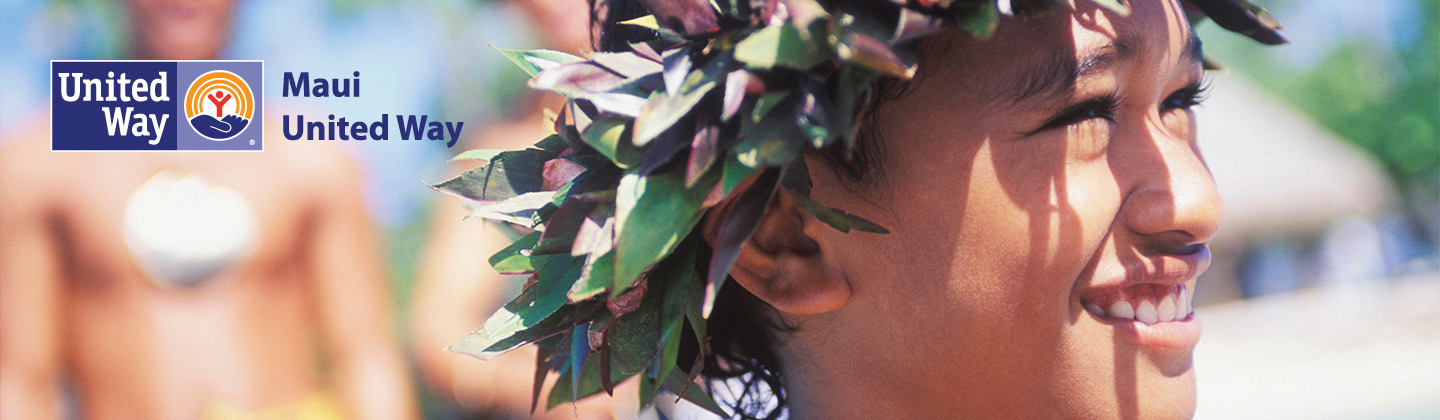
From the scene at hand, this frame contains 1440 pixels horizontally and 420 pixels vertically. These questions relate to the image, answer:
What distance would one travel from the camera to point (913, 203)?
122 centimetres

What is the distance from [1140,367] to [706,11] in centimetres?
69

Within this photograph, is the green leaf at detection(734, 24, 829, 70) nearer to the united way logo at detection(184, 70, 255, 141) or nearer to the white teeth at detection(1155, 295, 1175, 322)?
the white teeth at detection(1155, 295, 1175, 322)

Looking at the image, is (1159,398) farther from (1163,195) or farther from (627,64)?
(627,64)

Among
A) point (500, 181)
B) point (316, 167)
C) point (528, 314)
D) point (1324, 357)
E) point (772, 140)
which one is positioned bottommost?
point (1324, 357)

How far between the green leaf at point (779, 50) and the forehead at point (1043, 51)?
26cm

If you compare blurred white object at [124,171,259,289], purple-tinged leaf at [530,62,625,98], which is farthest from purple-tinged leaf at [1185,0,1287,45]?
blurred white object at [124,171,259,289]

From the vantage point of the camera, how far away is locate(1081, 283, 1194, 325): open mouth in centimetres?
123

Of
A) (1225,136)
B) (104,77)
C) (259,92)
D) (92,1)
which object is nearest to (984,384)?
(259,92)

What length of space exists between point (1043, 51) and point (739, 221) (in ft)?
1.37

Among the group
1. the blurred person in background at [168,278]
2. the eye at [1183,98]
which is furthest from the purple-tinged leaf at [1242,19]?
the blurred person in background at [168,278]

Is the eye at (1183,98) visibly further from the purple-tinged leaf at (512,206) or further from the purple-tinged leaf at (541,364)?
the purple-tinged leaf at (541,364)

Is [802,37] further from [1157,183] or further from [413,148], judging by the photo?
[413,148]

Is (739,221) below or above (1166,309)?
above

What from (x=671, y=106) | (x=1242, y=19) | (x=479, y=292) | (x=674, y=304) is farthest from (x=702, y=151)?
(x=479, y=292)
